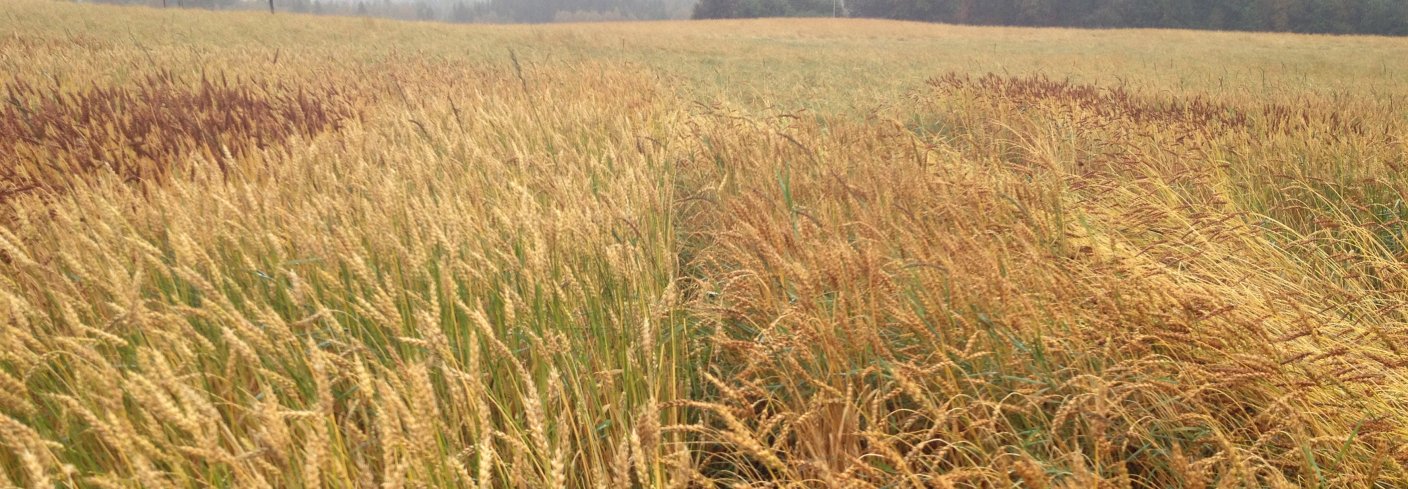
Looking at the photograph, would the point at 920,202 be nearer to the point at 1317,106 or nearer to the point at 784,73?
the point at 1317,106

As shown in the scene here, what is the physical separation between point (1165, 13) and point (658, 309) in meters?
62.7

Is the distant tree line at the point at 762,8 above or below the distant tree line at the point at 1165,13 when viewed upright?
above

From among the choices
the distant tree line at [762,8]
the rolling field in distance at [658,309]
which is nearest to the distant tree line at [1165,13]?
the distant tree line at [762,8]

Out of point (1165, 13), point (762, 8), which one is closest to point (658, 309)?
point (1165, 13)

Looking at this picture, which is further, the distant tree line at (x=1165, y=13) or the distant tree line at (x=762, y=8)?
the distant tree line at (x=762, y=8)

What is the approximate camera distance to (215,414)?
99 cm

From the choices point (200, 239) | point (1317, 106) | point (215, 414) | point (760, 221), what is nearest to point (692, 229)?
point (760, 221)

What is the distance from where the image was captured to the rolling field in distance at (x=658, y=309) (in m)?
1.29

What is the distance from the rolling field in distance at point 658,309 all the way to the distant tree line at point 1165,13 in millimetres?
56454

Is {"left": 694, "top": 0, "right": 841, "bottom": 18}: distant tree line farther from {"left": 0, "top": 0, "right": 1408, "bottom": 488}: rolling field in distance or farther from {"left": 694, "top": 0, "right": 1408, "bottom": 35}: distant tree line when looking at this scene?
{"left": 0, "top": 0, "right": 1408, "bottom": 488}: rolling field in distance

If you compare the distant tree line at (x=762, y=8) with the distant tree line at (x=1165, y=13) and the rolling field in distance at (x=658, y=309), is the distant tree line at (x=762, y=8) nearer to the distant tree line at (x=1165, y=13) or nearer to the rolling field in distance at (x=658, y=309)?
the distant tree line at (x=1165, y=13)

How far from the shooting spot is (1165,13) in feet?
170

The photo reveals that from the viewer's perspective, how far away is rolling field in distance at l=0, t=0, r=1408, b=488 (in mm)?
1288

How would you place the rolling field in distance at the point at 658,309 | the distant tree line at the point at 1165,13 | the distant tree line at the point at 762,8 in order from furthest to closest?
1. the distant tree line at the point at 762,8
2. the distant tree line at the point at 1165,13
3. the rolling field in distance at the point at 658,309
